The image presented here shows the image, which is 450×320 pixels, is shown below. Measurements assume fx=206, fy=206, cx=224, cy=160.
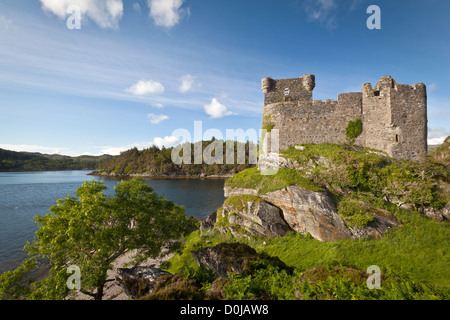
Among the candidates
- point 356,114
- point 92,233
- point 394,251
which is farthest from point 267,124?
point 92,233

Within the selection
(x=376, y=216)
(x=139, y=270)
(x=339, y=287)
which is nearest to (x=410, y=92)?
(x=376, y=216)

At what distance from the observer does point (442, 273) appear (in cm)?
1202

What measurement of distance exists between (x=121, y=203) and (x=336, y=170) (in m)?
19.5

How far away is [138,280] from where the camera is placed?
1157cm

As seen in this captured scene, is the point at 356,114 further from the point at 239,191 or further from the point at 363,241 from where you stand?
the point at 239,191

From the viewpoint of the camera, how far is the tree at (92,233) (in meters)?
→ 13.0

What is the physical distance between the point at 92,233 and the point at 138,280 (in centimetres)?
565

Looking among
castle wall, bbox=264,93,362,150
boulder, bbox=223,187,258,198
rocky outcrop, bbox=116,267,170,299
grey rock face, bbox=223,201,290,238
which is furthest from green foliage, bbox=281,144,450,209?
rocky outcrop, bbox=116,267,170,299

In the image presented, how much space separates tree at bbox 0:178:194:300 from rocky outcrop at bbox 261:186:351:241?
35.1 feet

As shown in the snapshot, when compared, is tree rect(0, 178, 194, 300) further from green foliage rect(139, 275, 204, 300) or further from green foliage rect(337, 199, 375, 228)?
green foliage rect(337, 199, 375, 228)

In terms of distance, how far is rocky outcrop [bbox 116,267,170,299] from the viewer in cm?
1096

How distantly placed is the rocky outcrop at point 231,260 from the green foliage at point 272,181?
8523 mm
